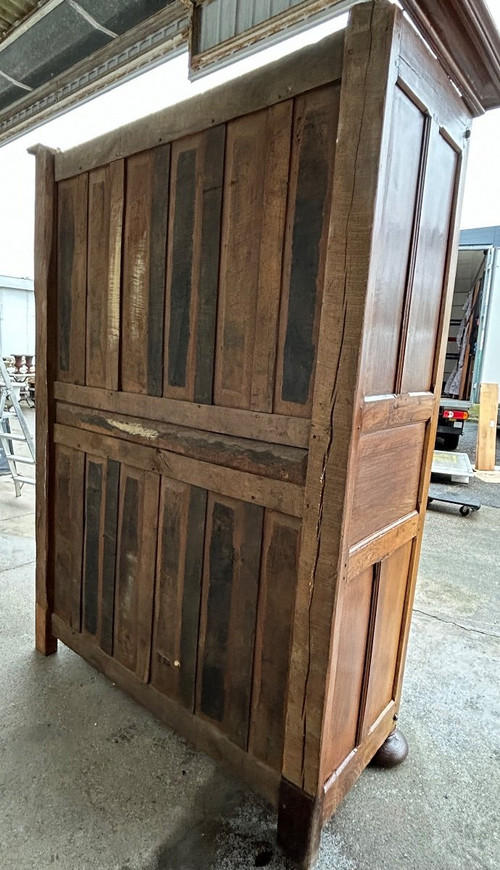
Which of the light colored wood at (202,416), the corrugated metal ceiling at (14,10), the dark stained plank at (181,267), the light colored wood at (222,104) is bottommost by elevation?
the light colored wood at (202,416)

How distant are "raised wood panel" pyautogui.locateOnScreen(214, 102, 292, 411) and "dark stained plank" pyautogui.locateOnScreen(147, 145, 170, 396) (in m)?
0.27

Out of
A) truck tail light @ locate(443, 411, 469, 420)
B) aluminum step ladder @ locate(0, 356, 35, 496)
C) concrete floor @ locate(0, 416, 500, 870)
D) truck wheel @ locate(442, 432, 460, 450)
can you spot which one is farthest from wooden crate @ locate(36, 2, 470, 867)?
truck wheel @ locate(442, 432, 460, 450)

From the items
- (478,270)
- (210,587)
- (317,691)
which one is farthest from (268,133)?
(478,270)

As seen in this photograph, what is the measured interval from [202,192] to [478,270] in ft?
24.6

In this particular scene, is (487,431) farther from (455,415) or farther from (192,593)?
(192,593)

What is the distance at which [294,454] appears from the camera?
4.08ft

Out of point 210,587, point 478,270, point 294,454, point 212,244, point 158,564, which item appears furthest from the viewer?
point 478,270

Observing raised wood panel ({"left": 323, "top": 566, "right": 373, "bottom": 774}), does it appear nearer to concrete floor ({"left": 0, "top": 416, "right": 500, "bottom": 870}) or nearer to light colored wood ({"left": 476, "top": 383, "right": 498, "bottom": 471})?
concrete floor ({"left": 0, "top": 416, "right": 500, "bottom": 870})

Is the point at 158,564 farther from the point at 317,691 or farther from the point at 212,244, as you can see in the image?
the point at 212,244

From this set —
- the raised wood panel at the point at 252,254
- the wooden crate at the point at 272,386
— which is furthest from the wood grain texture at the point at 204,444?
the raised wood panel at the point at 252,254

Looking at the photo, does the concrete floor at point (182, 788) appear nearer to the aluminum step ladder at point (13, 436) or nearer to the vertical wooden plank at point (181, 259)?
the vertical wooden plank at point (181, 259)

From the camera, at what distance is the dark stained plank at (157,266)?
5.02 feet

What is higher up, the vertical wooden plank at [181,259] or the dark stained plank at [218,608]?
the vertical wooden plank at [181,259]

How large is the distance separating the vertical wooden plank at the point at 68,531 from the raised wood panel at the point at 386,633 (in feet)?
3.93
